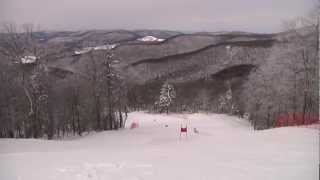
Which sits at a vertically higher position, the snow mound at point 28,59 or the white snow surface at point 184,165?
the snow mound at point 28,59

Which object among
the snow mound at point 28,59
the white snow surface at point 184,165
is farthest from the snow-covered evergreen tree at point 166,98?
the white snow surface at point 184,165

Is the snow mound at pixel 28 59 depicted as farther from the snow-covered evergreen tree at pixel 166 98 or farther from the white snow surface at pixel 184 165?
the snow-covered evergreen tree at pixel 166 98

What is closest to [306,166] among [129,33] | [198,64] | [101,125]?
[101,125]

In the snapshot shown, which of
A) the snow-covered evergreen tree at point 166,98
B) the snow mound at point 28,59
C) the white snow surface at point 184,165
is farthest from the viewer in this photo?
the snow-covered evergreen tree at point 166,98

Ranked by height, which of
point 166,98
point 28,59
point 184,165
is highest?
point 28,59

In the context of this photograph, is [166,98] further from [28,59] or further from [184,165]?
[184,165]

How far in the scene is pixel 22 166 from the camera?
13.2 m

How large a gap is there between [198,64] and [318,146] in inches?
7185

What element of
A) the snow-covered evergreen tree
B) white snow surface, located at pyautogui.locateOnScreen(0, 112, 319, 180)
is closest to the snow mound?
white snow surface, located at pyautogui.locateOnScreen(0, 112, 319, 180)

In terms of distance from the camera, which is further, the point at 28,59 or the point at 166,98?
the point at 166,98

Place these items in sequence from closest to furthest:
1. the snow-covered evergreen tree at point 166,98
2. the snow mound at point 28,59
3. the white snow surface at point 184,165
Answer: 1. the white snow surface at point 184,165
2. the snow mound at point 28,59
3. the snow-covered evergreen tree at point 166,98

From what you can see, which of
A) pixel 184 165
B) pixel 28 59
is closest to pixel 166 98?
pixel 28 59

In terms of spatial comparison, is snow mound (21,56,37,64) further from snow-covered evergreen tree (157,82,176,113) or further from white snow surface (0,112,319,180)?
snow-covered evergreen tree (157,82,176,113)

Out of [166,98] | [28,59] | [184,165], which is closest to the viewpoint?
[184,165]
